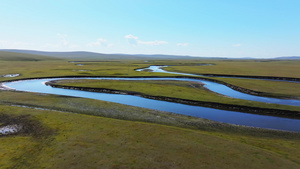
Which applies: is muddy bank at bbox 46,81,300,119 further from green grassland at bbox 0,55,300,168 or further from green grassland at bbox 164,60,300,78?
green grassland at bbox 164,60,300,78

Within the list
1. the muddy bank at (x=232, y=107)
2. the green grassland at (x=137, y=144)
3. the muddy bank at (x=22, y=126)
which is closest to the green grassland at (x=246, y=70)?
the muddy bank at (x=232, y=107)

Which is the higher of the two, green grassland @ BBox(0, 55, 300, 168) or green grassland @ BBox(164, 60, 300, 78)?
green grassland @ BBox(164, 60, 300, 78)

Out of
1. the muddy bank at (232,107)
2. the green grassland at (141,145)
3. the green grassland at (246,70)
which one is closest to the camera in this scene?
the green grassland at (141,145)

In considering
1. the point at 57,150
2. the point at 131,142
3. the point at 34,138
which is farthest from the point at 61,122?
the point at 131,142

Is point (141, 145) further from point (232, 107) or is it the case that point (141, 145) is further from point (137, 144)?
point (232, 107)

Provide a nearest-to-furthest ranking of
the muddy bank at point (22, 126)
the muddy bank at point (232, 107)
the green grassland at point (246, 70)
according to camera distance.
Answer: the muddy bank at point (22, 126) → the muddy bank at point (232, 107) → the green grassland at point (246, 70)

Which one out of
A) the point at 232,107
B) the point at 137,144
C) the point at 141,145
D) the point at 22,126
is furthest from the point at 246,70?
the point at 22,126

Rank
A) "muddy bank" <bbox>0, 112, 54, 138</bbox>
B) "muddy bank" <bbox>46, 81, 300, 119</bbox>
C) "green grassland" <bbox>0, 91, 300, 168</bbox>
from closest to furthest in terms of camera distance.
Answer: "green grassland" <bbox>0, 91, 300, 168</bbox>, "muddy bank" <bbox>0, 112, 54, 138</bbox>, "muddy bank" <bbox>46, 81, 300, 119</bbox>

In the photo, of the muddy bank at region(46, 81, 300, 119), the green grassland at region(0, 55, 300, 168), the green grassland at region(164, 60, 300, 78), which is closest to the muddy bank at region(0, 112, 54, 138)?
the green grassland at region(0, 55, 300, 168)

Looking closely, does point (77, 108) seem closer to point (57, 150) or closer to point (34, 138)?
point (34, 138)

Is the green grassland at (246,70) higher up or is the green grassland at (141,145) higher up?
the green grassland at (246,70)

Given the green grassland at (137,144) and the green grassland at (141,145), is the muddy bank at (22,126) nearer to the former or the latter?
the green grassland at (137,144)
